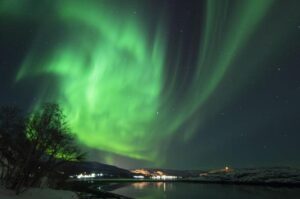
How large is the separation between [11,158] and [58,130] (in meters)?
7.01

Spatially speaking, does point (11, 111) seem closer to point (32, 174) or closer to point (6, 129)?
point (6, 129)

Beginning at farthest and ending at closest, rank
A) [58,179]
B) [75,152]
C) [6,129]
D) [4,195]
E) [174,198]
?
[174,198] → [58,179] → [75,152] → [6,129] → [4,195]

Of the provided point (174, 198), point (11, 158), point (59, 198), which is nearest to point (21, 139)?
point (11, 158)

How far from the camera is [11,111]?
45.6 meters

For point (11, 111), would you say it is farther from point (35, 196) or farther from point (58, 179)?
point (58, 179)

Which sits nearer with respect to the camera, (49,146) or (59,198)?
(49,146)

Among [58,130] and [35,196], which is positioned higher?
[58,130]

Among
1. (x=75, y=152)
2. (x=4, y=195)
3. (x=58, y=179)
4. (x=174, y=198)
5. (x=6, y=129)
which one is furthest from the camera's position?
(x=174, y=198)

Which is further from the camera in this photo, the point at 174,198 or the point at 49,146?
the point at 174,198

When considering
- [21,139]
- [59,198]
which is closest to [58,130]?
[21,139]

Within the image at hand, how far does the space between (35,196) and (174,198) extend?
2379 inches

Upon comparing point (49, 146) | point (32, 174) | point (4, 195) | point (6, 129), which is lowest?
point (4, 195)

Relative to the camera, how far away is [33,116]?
40094 mm

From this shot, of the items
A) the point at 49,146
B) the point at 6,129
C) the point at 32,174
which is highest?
the point at 6,129
